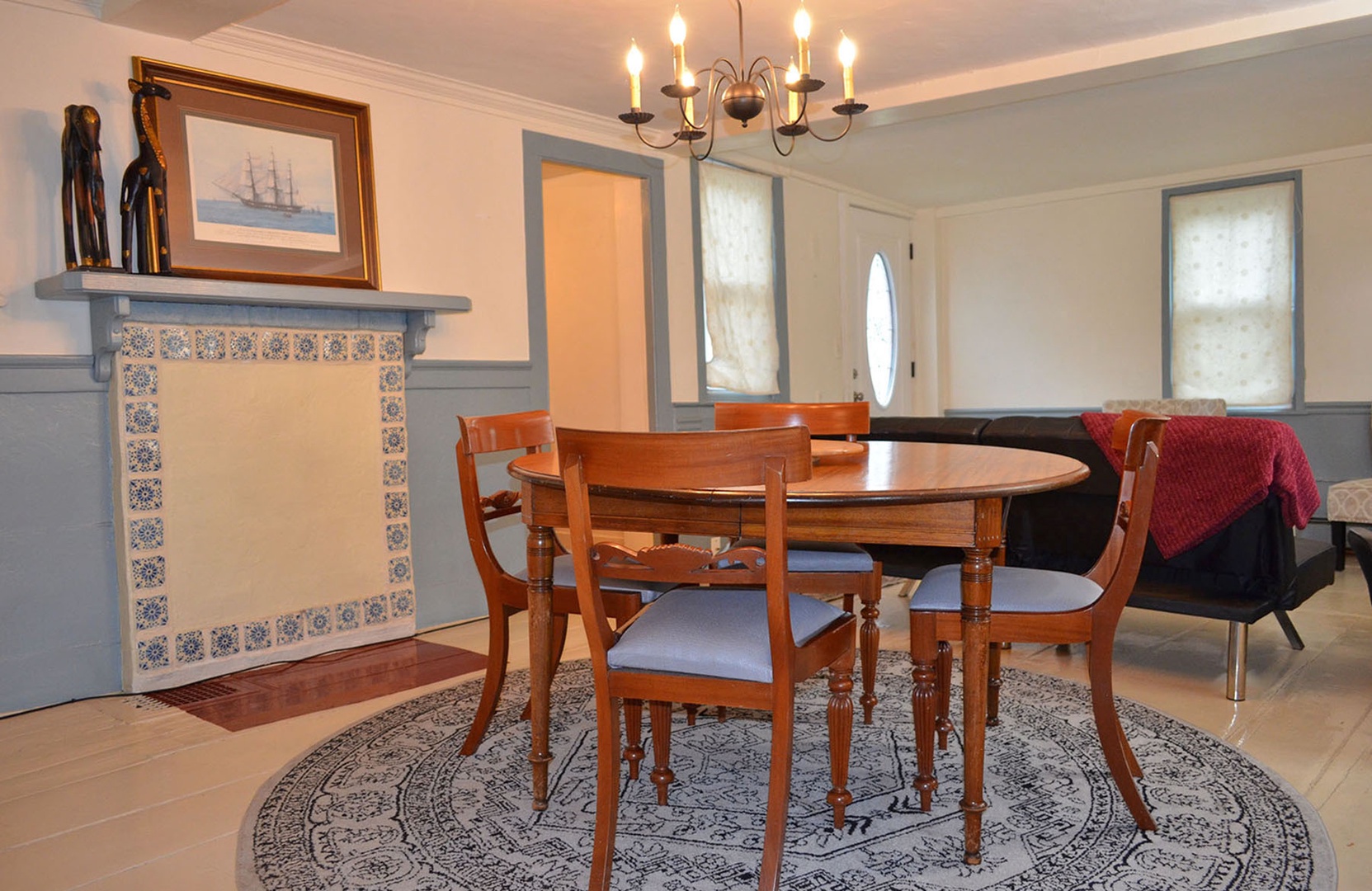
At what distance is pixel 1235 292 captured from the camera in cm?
651

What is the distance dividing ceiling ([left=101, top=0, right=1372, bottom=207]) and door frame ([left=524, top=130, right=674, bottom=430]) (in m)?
0.24

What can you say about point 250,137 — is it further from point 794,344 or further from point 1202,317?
point 1202,317

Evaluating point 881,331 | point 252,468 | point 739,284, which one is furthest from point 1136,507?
point 881,331

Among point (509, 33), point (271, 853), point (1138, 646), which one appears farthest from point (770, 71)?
point (271, 853)

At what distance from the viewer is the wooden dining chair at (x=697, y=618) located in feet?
5.52

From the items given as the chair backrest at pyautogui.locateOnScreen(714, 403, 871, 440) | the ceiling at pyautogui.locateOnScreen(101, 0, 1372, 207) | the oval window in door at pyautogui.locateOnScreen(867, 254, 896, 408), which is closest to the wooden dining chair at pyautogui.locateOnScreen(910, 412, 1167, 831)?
the chair backrest at pyautogui.locateOnScreen(714, 403, 871, 440)

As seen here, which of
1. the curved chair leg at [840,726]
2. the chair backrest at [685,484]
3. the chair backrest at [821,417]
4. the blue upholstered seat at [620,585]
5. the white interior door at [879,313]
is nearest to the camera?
the chair backrest at [685,484]

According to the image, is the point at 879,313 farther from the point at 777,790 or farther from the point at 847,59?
the point at 777,790

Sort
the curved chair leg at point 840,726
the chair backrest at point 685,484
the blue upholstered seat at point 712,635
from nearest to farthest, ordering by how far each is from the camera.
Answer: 1. the chair backrest at point 685,484
2. the blue upholstered seat at point 712,635
3. the curved chair leg at point 840,726

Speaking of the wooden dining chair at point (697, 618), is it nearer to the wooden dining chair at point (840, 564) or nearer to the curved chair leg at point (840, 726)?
the curved chair leg at point (840, 726)

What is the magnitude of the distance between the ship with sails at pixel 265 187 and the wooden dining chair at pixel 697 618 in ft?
8.00

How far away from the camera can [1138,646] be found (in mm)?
3631

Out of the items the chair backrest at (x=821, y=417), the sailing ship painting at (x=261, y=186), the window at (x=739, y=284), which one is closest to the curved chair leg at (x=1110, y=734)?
the chair backrest at (x=821, y=417)

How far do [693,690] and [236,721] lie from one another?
1.84 meters
